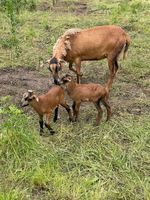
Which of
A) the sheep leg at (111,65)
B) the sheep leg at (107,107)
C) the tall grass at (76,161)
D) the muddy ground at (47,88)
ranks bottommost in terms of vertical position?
the tall grass at (76,161)

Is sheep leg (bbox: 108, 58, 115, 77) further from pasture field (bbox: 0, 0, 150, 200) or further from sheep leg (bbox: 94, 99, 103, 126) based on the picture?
sheep leg (bbox: 94, 99, 103, 126)

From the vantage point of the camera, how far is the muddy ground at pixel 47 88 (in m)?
8.32

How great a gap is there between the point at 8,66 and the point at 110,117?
306 centimetres

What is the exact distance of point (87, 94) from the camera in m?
7.53

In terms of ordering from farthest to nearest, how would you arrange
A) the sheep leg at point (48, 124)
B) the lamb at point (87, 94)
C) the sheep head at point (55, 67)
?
the sheep head at point (55, 67) < the lamb at point (87, 94) < the sheep leg at point (48, 124)

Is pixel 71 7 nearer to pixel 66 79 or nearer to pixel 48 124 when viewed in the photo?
pixel 66 79

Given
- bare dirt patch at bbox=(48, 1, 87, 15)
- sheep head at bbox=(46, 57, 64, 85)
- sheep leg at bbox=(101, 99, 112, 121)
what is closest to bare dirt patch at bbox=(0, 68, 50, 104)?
sheep head at bbox=(46, 57, 64, 85)

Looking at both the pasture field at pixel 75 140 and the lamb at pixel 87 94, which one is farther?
the lamb at pixel 87 94

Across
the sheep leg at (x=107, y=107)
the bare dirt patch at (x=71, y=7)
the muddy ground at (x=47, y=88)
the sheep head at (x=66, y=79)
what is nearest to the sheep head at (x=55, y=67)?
the sheep head at (x=66, y=79)

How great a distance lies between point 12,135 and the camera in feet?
21.9

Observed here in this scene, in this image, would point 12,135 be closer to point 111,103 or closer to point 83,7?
point 111,103

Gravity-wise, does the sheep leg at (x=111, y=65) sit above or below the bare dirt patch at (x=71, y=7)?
above

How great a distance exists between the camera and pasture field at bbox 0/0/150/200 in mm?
6090

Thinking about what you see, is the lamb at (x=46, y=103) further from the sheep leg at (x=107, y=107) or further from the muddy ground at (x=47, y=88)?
the muddy ground at (x=47, y=88)
